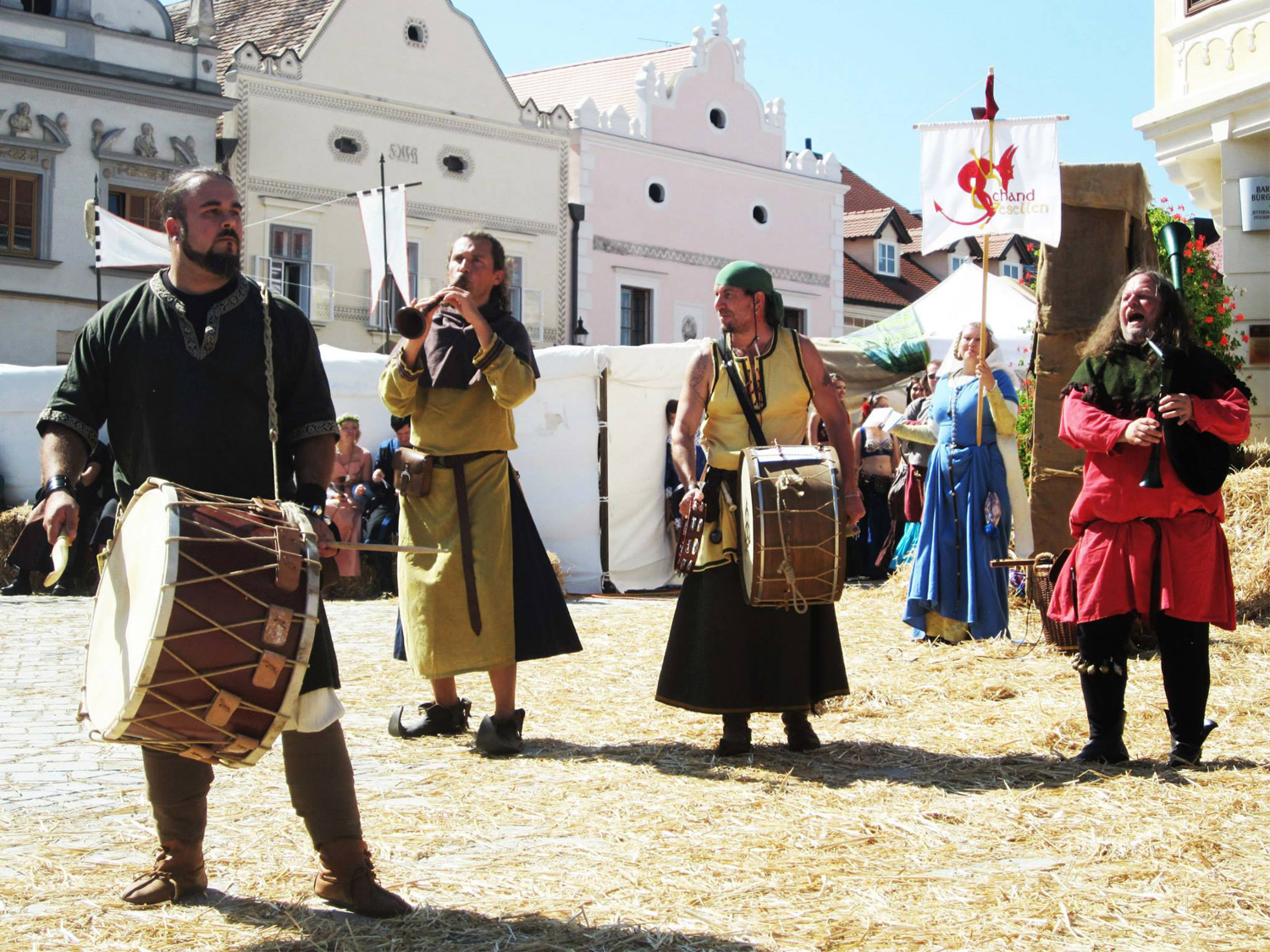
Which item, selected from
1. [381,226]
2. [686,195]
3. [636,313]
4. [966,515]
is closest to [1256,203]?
[966,515]

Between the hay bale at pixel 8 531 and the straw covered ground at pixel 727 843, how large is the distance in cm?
739

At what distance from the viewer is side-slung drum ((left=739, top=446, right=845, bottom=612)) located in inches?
209

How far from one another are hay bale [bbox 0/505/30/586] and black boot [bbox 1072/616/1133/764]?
422 inches

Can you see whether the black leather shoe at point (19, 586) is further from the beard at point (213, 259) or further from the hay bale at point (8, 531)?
the beard at point (213, 259)

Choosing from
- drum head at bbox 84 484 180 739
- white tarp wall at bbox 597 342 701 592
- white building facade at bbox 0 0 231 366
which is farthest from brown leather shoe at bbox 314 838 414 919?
white building facade at bbox 0 0 231 366

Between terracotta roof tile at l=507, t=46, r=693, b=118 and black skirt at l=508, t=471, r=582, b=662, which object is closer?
black skirt at l=508, t=471, r=582, b=662

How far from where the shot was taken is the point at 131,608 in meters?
3.37

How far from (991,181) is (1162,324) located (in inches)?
148

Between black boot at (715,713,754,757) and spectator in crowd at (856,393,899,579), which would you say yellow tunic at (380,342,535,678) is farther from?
spectator in crowd at (856,393,899,579)

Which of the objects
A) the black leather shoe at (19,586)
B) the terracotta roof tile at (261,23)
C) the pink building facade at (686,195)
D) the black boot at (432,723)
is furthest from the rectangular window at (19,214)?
Answer: the black boot at (432,723)

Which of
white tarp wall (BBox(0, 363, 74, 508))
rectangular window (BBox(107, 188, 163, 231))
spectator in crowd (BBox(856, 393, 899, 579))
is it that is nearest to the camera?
white tarp wall (BBox(0, 363, 74, 508))

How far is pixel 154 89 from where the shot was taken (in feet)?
81.7

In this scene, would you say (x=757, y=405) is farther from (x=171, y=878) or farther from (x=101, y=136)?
(x=101, y=136)

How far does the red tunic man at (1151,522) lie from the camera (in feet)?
17.2
